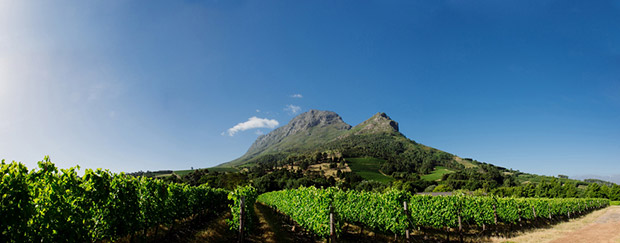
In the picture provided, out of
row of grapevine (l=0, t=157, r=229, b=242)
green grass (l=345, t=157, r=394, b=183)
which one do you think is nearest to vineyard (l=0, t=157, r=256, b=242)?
row of grapevine (l=0, t=157, r=229, b=242)

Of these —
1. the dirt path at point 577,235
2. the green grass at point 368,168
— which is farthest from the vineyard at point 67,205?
the green grass at point 368,168

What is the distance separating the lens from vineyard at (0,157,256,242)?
4852mm

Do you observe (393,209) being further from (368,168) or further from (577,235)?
(368,168)

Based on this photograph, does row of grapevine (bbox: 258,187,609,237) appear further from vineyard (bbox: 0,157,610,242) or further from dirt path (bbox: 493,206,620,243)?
dirt path (bbox: 493,206,620,243)

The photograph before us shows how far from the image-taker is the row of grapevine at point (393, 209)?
45.4 ft

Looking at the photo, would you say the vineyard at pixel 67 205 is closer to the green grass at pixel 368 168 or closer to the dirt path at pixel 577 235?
the dirt path at pixel 577 235

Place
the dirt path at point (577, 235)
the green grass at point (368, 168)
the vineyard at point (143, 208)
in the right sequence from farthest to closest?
1. the green grass at point (368, 168)
2. the dirt path at point (577, 235)
3. the vineyard at point (143, 208)

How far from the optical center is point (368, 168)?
507 feet

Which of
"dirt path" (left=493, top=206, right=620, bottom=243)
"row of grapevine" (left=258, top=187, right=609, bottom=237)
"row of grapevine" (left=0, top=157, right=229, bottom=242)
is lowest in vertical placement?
Result: "dirt path" (left=493, top=206, right=620, bottom=243)

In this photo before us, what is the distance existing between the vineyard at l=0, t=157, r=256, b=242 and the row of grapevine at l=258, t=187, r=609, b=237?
8.68 meters

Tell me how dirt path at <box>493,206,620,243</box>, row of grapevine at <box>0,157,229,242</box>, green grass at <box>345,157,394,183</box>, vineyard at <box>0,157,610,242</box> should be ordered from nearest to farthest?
row of grapevine at <box>0,157,229,242</box>, vineyard at <box>0,157,610,242</box>, dirt path at <box>493,206,620,243</box>, green grass at <box>345,157,394,183</box>

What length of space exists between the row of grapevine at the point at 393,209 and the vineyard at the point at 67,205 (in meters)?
8.68

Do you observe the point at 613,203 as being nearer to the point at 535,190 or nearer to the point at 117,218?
the point at 535,190

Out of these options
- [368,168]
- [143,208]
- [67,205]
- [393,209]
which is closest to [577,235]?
[393,209]
